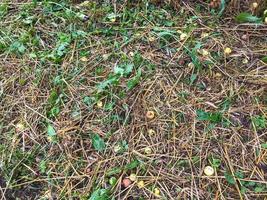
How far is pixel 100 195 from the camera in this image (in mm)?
1631

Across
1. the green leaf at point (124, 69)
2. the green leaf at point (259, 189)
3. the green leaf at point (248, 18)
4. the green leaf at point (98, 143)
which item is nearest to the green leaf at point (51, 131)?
the green leaf at point (98, 143)

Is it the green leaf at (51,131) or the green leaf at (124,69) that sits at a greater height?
the green leaf at (124,69)

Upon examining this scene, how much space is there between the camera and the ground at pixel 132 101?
5.55 feet

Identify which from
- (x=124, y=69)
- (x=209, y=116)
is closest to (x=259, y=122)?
(x=209, y=116)

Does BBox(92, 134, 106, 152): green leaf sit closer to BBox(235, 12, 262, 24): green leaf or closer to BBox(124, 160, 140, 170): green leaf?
BBox(124, 160, 140, 170): green leaf

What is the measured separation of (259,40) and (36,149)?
1302 mm

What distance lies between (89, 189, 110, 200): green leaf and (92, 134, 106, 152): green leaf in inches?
7.9

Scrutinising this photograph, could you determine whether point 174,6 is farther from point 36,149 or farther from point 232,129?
point 36,149

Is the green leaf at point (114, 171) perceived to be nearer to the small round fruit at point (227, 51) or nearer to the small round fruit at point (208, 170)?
the small round fruit at point (208, 170)

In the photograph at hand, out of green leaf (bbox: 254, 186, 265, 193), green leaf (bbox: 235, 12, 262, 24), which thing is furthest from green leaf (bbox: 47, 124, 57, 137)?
green leaf (bbox: 235, 12, 262, 24)

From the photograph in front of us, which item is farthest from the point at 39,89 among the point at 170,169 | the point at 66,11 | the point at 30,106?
the point at 170,169

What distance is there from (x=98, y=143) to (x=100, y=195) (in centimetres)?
25

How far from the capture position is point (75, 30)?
2258 mm

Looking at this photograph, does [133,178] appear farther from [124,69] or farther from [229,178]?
[124,69]
